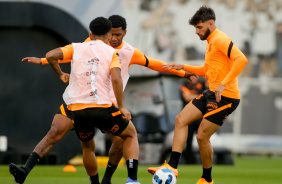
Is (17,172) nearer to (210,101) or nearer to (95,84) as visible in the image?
(95,84)

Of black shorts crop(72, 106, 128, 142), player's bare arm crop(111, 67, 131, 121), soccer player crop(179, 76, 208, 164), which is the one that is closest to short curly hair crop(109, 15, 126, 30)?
player's bare arm crop(111, 67, 131, 121)

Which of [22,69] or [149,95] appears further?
[149,95]

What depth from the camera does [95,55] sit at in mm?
8852

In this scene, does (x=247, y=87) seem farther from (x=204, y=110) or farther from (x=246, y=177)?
(x=204, y=110)

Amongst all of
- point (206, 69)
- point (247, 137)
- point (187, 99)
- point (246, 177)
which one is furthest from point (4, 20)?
point (247, 137)

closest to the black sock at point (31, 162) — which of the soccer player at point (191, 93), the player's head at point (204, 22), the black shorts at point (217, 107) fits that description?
the black shorts at point (217, 107)

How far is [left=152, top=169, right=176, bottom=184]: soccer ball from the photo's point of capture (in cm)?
930

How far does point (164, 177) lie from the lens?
9.33 metres

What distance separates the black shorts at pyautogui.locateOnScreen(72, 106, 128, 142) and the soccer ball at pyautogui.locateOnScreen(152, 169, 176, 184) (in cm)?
79

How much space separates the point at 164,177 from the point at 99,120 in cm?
117

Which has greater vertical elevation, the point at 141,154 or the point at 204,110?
the point at 204,110

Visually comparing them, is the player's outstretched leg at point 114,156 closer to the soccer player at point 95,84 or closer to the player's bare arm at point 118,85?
the soccer player at point 95,84

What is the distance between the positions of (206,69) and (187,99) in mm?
7034

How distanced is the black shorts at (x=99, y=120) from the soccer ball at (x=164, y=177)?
0.79 metres
